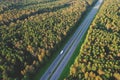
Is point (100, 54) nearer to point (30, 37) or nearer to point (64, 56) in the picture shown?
point (64, 56)

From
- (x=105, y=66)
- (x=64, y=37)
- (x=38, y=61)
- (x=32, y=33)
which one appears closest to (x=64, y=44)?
(x=64, y=37)

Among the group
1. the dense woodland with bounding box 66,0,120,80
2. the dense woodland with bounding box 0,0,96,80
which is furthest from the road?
the dense woodland with bounding box 66,0,120,80

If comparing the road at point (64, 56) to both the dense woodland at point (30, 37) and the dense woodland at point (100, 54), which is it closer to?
the dense woodland at point (30, 37)

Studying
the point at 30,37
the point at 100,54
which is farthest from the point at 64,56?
the point at 30,37

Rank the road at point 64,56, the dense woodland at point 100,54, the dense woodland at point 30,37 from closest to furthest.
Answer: the dense woodland at point 100,54, the dense woodland at point 30,37, the road at point 64,56

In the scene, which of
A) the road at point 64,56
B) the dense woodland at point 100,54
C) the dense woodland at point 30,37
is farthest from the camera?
the road at point 64,56

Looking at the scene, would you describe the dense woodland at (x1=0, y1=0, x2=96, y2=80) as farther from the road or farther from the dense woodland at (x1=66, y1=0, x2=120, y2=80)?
the dense woodland at (x1=66, y1=0, x2=120, y2=80)

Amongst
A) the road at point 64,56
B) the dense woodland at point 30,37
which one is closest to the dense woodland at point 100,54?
the road at point 64,56
